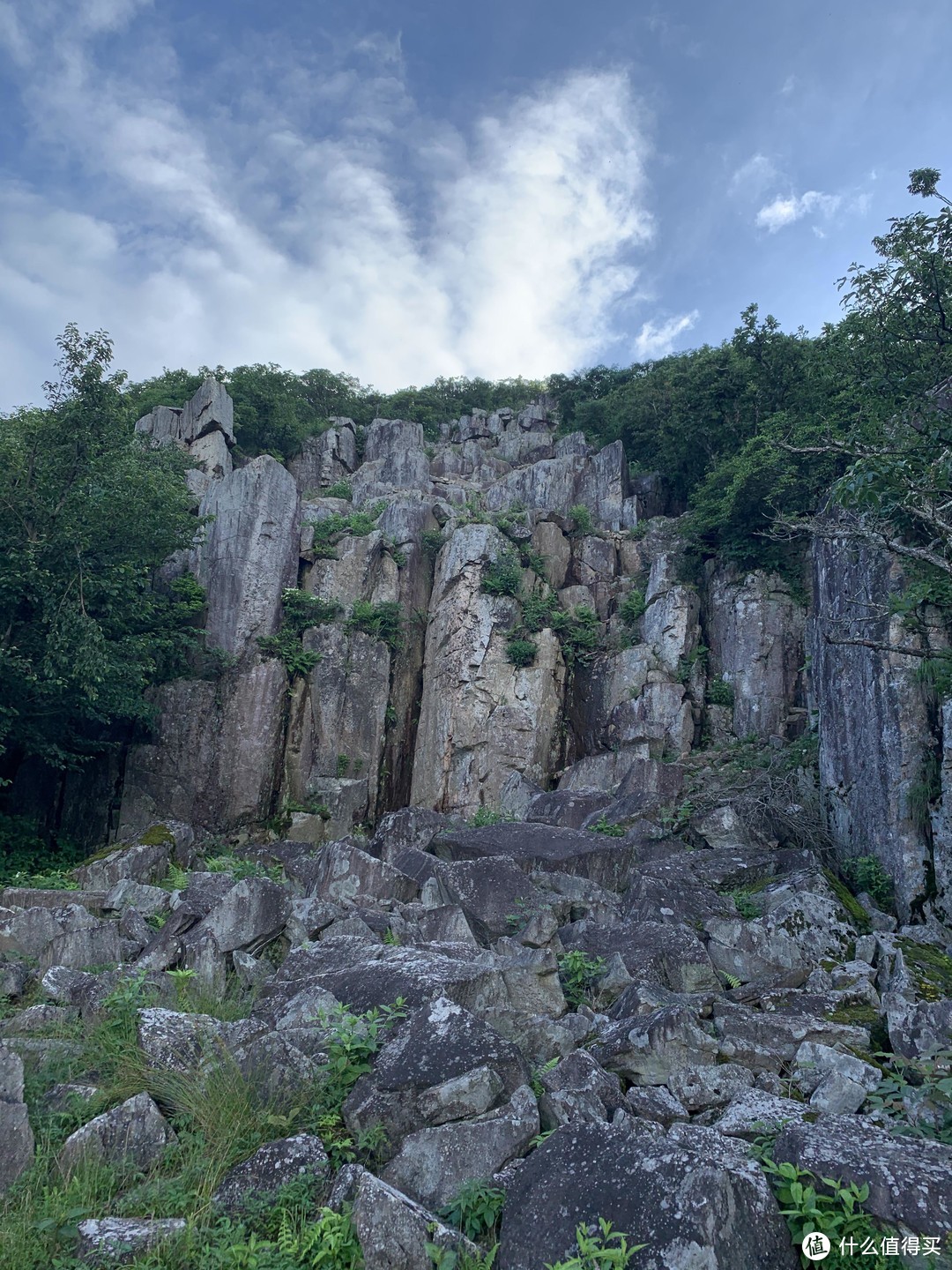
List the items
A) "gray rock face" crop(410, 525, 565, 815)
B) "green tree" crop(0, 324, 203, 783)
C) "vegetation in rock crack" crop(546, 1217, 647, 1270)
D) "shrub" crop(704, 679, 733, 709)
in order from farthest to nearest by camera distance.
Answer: "gray rock face" crop(410, 525, 565, 815)
"shrub" crop(704, 679, 733, 709)
"green tree" crop(0, 324, 203, 783)
"vegetation in rock crack" crop(546, 1217, 647, 1270)

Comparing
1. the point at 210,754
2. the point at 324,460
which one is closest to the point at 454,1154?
the point at 210,754

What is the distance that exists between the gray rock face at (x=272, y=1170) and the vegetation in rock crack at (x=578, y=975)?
10.2ft

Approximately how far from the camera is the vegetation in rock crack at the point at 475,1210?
145 inches

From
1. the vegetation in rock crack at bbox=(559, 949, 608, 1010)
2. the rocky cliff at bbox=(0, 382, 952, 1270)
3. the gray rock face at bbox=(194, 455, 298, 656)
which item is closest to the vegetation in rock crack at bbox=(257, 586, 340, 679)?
the rocky cliff at bbox=(0, 382, 952, 1270)

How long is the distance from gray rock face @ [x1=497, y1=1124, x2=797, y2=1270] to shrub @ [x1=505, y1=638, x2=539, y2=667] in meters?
17.7

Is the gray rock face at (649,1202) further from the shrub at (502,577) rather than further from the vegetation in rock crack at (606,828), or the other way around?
the shrub at (502,577)

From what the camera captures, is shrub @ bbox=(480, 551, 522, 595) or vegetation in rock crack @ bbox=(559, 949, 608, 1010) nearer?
vegetation in rock crack @ bbox=(559, 949, 608, 1010)

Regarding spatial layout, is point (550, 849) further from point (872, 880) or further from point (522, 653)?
point (522, 653)

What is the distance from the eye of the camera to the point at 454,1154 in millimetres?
4047

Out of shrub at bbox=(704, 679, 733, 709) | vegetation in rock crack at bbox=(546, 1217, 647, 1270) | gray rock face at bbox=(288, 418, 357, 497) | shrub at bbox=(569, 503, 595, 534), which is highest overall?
gray rock face at bbox=(288, 418, 357, 497)

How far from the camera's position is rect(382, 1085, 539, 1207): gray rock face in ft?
13.0

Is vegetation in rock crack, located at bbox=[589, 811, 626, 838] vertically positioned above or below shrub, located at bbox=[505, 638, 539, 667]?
below

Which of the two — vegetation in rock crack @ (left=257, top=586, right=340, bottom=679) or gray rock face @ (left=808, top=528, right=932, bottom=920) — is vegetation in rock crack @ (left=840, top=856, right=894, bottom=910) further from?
vegetation in rock crack @ (left=257, top=586, right=340, bottom=679)

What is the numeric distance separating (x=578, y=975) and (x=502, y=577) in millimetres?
16431
